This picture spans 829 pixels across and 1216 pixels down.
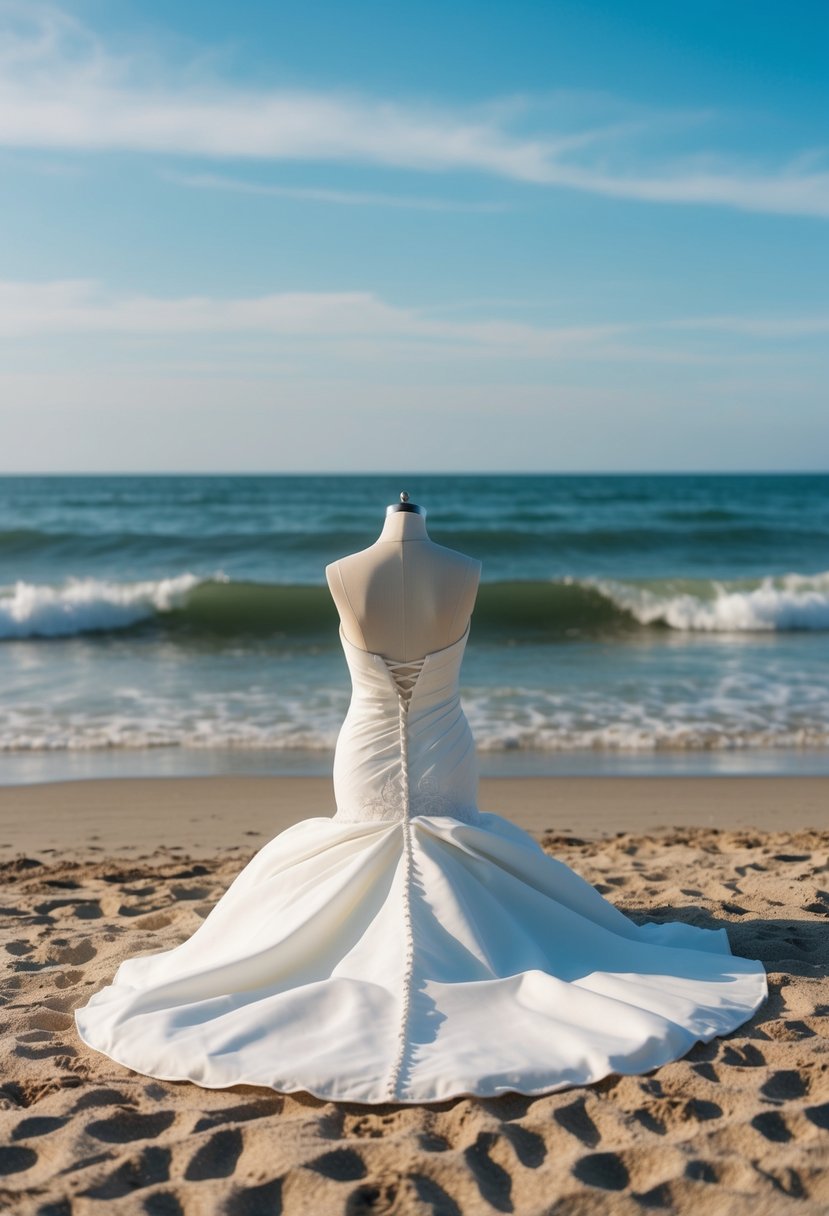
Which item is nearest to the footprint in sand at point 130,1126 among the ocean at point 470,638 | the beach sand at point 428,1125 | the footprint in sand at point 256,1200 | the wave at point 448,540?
the beach sand at point 428,1125

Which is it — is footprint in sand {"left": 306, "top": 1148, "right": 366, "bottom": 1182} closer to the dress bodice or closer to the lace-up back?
the dress bodice

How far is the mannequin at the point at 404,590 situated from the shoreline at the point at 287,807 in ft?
9.58

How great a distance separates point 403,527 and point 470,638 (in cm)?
1102

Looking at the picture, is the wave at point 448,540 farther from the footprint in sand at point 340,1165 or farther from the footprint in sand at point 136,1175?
the footprint in sand at point 340,1165

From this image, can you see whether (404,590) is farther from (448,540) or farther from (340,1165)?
(448,540)

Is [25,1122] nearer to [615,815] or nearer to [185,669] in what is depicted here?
[615,815]

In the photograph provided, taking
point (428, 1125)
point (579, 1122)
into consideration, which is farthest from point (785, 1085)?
point (428, 1125)

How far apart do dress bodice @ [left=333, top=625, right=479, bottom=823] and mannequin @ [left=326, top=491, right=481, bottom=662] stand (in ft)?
0.19

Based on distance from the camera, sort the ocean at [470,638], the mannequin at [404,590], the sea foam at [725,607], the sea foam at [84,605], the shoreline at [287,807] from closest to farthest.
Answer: the mannequin at [404,590]
the shoreline at [287,807]
the ocean at [470,638]
the sea foam at [84,605]
the sea foam at [725,607]

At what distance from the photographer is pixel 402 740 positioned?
3557 mm

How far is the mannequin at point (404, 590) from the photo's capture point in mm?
3461

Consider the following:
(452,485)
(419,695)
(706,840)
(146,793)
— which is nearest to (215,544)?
(146,793)

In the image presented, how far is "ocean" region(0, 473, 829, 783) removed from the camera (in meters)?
8.31

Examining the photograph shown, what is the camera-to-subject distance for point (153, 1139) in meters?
2.67
